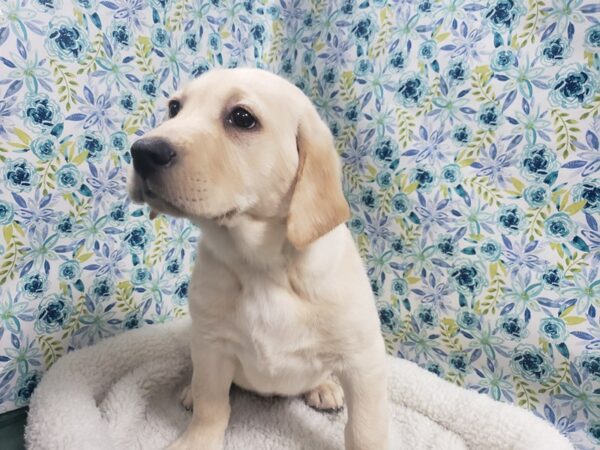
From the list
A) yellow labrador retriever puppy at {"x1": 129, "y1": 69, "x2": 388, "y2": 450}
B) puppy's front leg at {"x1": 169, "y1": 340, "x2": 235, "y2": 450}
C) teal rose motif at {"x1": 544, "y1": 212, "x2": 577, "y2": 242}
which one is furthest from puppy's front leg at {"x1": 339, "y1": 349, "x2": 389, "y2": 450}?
teal rose motif at {"x1": 544, "y1": 212, "x2": 577, "y2": 242}

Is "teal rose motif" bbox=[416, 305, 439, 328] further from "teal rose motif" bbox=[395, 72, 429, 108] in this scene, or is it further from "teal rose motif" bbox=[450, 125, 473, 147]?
"teal rose motif" bbox=[395, 72, 429, 108]

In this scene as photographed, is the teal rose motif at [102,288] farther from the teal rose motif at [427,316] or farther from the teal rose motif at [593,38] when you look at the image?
the teal rose motif at [593,38]

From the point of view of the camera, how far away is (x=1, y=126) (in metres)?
1.33

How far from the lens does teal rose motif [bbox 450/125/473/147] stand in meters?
1.55

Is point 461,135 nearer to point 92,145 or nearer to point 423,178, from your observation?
point 423,178

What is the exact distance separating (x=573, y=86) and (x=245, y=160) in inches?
37.9

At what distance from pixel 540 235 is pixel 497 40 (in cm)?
60

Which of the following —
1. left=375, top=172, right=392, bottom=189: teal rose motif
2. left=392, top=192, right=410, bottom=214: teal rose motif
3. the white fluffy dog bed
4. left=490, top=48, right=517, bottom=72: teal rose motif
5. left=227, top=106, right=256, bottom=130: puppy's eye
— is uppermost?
left=490, top=48, right=517, bottom=72: teal rose motif

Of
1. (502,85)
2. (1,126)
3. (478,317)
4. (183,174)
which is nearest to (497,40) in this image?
(502,85)

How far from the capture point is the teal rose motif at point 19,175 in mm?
1359

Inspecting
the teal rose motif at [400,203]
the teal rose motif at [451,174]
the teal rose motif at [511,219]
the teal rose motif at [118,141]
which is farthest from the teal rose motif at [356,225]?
the teal rose motif at [118,141]

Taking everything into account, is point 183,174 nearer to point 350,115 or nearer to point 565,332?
point 350,115

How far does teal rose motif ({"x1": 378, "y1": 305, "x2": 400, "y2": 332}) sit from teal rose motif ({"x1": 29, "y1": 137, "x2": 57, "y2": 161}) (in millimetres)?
1227

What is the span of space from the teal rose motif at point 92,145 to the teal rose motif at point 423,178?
3.37 ft
